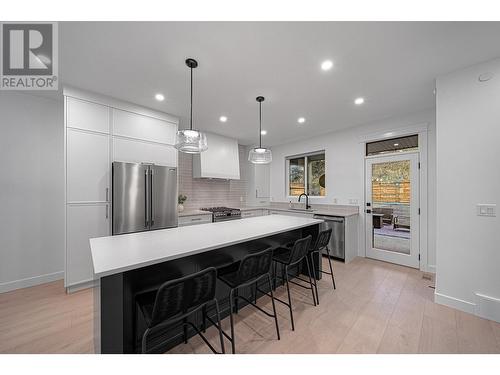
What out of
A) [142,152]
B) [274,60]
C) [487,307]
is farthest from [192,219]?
[487,307]

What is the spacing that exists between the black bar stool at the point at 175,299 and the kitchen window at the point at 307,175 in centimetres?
396

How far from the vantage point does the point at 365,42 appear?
68.9 inches

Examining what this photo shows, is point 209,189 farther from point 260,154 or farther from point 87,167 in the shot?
point 87,167

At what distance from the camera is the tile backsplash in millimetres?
4504

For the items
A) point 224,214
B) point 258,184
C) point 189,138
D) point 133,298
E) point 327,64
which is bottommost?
point 133,298

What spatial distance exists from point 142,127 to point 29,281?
2694 mm

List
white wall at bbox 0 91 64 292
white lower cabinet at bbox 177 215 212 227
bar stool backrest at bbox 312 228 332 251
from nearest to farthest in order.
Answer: bar stool backrest at bbox 312 228 332 251
white wall at bbox 0 91 64 292
white lower cabinet at bbox 177 215 212 227

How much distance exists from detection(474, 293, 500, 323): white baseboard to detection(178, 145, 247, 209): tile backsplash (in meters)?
4.50

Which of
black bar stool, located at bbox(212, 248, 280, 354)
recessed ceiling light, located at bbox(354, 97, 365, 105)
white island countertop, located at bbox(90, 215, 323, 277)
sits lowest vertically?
black bar stool, located at bbox(212, 248, 280, 354)

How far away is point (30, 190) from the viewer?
2801 millimetres

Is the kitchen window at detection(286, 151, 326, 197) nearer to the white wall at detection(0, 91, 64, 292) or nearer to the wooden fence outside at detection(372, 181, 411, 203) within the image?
the wooden fence outside at detection(372, 181, 411, 203)

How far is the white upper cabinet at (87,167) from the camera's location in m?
2.58

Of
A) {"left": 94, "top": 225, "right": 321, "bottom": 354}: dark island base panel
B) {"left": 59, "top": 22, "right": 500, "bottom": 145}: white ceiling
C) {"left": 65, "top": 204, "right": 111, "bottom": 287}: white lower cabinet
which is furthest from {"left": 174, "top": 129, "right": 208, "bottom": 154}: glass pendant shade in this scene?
{"left": 65, "top": 204, "right": 111, "bottom": 287}: white lower cabinet

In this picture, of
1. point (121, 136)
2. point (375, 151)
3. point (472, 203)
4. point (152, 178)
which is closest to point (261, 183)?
point (375, 151)
